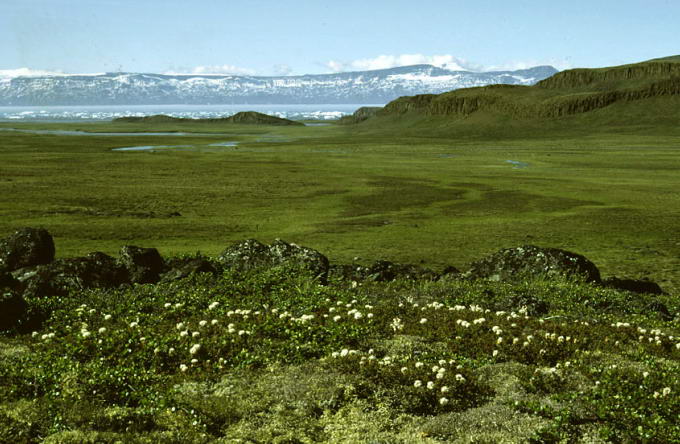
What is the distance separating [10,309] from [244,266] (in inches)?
410

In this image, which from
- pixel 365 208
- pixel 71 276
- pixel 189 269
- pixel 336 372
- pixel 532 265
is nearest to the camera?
pixel 336 372

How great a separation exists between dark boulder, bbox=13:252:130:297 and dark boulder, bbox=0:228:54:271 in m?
2.23

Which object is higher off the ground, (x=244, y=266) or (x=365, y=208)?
(x=244, y=266)

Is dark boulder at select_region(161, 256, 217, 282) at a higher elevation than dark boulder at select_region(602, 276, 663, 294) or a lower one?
higher

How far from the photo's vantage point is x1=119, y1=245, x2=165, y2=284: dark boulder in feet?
79.2

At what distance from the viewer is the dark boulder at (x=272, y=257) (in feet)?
83.5

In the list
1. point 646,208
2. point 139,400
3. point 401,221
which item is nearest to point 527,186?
point 646,208

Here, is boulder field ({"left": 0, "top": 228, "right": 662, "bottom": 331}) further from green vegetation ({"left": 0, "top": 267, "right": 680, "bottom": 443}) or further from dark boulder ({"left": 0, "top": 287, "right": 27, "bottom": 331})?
dark boulder ({"left": 0, "top": 287, "right": 27, "bottom": 331})

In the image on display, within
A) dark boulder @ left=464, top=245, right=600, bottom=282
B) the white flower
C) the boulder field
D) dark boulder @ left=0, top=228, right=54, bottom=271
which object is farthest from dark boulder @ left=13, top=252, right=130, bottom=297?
dark boulder @ left=464, top=245, right=600, bottom=282

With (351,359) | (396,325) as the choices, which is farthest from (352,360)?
(396,325)

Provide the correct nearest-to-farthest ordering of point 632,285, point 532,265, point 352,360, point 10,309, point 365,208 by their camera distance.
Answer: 1. point 352,360
2. point 10,309
3. point 632,285
4. point 532,265
5. point 365,208

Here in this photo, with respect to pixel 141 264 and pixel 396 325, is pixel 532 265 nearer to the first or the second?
pixel 396 325

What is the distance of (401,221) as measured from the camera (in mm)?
50469

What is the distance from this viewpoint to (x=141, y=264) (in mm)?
24703
